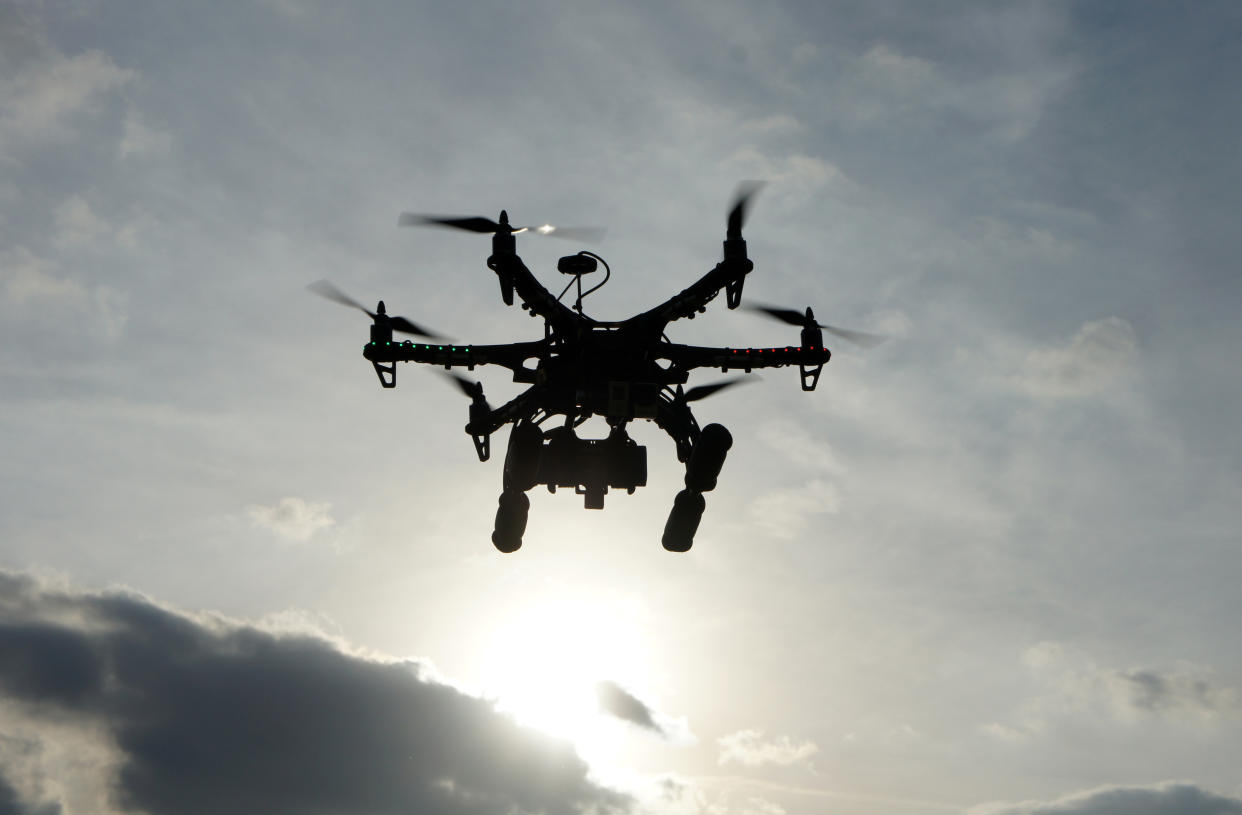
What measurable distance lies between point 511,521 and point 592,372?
168 inches

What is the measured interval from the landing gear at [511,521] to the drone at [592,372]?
0.09ft

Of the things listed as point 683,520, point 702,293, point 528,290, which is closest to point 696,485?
point 683,520

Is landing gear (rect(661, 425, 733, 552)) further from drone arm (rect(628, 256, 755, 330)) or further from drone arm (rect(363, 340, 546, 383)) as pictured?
drone arm (rect(363, 340, 546, 383))

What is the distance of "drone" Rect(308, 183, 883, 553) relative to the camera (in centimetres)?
2595

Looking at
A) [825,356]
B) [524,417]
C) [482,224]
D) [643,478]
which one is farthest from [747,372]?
[482,224]

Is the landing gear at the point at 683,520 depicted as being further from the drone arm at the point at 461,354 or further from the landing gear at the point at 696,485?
the drone arm at the point at 461,354

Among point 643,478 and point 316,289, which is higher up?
point 316,289

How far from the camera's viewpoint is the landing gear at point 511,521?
90.9 ft

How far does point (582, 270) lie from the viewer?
1057 inches

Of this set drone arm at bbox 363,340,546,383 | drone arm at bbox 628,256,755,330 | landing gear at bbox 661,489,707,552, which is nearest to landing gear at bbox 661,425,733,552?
landing gear at bbox 661,489,707,552

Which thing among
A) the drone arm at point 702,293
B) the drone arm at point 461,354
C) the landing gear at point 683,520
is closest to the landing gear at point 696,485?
the landing gear at point 683,520

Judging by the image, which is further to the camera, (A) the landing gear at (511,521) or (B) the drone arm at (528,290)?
(A) the landing gear at (511,521)

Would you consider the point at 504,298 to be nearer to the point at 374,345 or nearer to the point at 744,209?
the point at 374,345

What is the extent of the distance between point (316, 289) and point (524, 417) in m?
5.83
